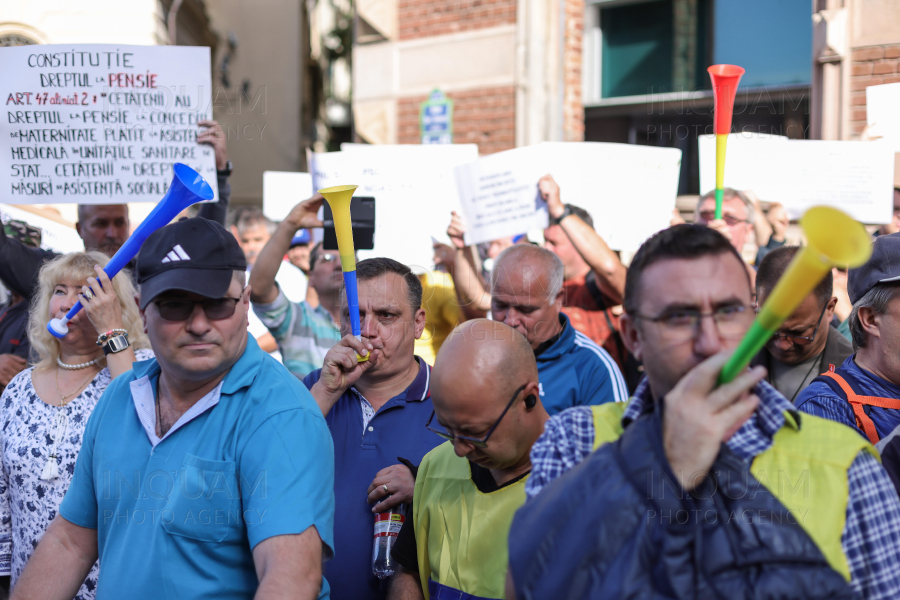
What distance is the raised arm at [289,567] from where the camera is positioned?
159 centimetres

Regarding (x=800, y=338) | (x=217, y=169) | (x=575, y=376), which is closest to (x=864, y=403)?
(x=800, y=338)

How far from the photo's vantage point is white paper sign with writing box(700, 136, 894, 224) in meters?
4.06

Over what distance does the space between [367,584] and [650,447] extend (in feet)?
4.85

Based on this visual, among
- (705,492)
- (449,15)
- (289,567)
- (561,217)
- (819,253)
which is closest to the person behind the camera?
(819,253)

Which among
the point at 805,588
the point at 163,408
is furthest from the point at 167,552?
the point at 805,588

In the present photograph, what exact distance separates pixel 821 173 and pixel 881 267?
2.04 meters

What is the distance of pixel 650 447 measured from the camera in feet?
3.92

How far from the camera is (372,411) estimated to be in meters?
2.74

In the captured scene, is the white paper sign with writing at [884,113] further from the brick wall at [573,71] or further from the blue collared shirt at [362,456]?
the brick wall at [573,71]

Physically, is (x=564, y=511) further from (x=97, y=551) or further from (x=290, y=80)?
(x=290, y=80)

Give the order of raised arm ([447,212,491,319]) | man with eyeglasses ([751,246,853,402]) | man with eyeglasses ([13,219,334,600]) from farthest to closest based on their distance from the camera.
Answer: raised arm ([447,212,491,319]) < man with eyeglasses ([751,246,853,402]) < man with eyeglasses ([13,219,334,600])

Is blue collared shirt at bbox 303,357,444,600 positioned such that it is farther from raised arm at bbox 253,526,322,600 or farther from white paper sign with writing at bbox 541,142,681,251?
white paper sign with writing at bbox 541,142,681,251

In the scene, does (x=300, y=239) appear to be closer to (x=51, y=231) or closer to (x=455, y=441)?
(x=51, y=231)

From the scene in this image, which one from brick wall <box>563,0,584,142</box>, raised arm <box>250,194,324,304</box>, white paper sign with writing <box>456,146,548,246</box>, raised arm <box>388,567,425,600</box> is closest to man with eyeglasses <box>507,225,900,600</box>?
raised arm <box>388,567,425,600</box>
